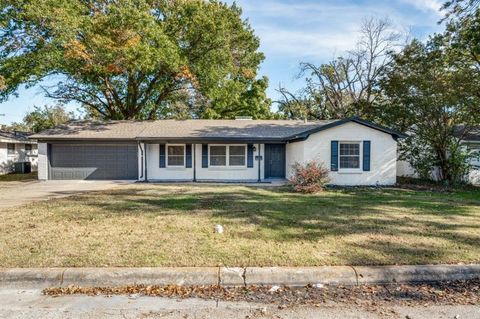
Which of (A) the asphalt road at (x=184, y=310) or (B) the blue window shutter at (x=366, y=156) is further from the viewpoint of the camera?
(B) the blue window shutter at (x=366, y=156)

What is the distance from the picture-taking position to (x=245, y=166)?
17.9 meters

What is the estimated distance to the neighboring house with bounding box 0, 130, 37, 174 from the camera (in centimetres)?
2385

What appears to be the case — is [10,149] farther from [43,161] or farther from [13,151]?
[43,161]

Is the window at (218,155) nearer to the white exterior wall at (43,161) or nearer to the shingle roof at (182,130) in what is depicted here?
the shingle roof at (182,130)

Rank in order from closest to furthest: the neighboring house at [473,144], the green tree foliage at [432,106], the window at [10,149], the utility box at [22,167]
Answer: the green tree foliage at [432,106], the neighboring house at [473,144], the window at [10,149], the utility box at [22,167]

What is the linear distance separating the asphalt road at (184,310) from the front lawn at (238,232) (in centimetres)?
85

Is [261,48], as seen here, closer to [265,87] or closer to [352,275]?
[265,87]

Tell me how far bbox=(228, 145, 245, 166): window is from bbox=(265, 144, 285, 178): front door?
57.9 inches

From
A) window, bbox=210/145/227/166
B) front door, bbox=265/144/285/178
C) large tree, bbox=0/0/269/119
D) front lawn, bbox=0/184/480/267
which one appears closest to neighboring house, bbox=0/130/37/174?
large tree, bbox=0/0/269/119

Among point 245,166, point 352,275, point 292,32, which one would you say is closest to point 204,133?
point 245,166

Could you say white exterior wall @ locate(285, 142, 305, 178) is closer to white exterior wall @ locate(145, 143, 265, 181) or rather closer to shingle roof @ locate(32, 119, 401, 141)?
shingle roof @ locate(32, 119, 401, 141)

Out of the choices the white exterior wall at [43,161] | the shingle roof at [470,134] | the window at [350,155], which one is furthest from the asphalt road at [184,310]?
the shingle roof at [470,134]

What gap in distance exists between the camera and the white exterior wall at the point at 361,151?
15.5 m

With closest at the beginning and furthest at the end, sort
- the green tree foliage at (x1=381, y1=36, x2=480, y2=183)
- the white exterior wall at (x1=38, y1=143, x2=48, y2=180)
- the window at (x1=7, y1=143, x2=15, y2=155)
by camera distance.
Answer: the green tree foliage at (x1=381, y1=36, x2=480, y2=183)
the white exterior wall at (x1=38, y1=143, x2=48, y2=180)
the window at (x1=7, y1=143, x2=15, y2=155)
